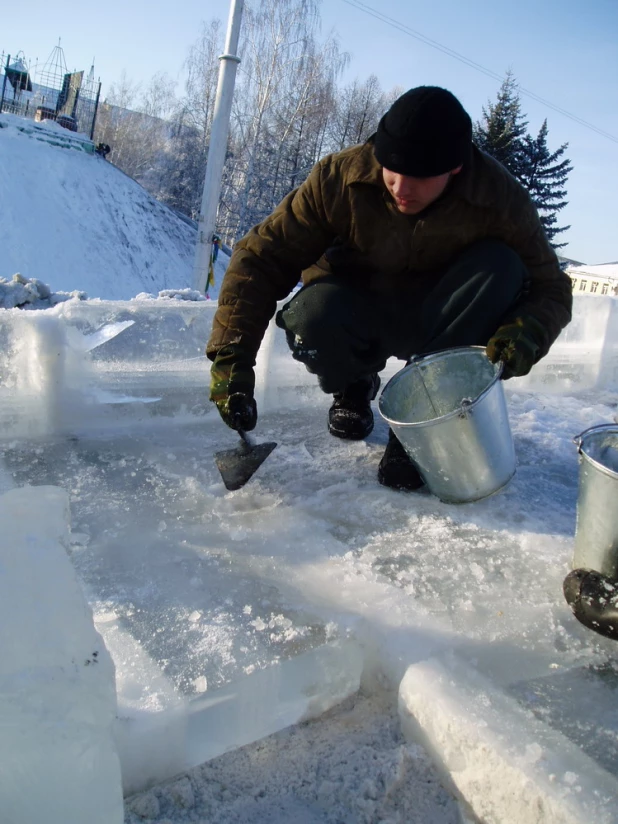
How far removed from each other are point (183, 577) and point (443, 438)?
74cm

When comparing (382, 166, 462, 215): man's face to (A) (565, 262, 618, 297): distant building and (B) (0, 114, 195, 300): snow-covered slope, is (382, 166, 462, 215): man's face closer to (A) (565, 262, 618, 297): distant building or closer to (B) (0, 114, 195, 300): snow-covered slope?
(B) (0, 114, 195, 300): snow-covered slope

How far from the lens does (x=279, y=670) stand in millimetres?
1149

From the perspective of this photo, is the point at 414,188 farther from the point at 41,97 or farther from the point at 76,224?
the point at 41,97

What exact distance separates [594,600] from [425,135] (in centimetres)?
113

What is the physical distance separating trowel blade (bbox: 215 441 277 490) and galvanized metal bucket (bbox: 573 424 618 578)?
0.81m

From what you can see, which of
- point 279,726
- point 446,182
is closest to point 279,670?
point 279,726

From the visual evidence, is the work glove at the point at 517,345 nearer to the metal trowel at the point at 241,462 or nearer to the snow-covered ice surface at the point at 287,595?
the snow-covered ice surface at the point at 287,595

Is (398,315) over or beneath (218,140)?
beneath

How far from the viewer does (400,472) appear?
1.97 metres

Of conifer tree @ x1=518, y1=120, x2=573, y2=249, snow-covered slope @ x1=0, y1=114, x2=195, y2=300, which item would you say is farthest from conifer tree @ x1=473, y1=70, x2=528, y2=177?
snow-covered slope @ x1=0, y1=114, x2=195, y2=300

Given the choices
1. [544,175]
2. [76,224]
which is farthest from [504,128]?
[76,224]

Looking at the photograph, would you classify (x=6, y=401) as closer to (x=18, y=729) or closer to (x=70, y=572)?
(x=70, y=572)

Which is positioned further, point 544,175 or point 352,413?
point 544,175

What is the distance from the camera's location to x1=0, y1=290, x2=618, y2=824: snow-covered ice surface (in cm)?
100
